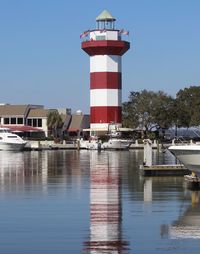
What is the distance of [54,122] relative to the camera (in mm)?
108250

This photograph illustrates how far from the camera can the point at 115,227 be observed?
62.6 feet

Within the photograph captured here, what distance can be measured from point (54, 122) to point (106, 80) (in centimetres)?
2033

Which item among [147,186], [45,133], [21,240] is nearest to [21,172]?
[147,186]

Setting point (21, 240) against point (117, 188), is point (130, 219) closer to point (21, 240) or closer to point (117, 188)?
point (21, 240)

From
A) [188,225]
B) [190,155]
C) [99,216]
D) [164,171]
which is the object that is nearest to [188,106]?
[164,171]

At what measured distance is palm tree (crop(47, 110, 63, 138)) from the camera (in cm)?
10822

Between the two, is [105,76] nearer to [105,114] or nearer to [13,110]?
[105,114]

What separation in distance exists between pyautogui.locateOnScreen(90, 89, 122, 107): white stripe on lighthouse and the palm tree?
714 inches

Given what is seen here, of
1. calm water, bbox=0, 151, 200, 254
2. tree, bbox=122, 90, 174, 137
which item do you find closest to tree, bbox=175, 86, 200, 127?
tree, bbox=122, 90, 174, 137

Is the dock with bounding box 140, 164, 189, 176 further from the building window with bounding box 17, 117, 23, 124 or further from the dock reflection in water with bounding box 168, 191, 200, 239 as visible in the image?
the building window with bounding box 17, 117, 23, 124

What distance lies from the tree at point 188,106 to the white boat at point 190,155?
2727 inches

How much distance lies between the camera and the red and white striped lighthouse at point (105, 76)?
297ft

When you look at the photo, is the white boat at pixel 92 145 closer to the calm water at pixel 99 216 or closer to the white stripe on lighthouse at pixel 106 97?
the white stripe on lighthouse at pixel 106 97

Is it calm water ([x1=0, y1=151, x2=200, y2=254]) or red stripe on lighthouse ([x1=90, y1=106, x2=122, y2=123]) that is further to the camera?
red stripe on lighthouse ([x1=90, y1=106, x2=122, y2=123])
